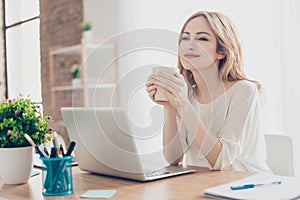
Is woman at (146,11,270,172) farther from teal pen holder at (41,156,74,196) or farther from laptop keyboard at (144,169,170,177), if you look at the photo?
teal pen holder at (41,156,74,196)

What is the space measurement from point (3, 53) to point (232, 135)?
12.7 ft

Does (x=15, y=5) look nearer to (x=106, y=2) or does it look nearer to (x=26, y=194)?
(x=106, y=2)

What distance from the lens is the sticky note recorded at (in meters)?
1.00

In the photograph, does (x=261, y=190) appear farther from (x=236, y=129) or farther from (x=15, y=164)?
(x=15, y=164)

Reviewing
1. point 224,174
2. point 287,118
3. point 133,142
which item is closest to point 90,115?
point 133,142

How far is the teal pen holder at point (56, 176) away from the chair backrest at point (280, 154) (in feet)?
2.61

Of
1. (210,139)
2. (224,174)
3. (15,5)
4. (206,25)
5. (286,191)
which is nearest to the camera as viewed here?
(286,191)

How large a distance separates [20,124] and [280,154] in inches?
34.6

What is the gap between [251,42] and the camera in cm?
222

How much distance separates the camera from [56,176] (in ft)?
3.41

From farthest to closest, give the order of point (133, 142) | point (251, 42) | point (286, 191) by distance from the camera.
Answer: point (251, 42)
point (133, 142)
point (286, 191)

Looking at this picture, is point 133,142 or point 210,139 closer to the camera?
point 133,142

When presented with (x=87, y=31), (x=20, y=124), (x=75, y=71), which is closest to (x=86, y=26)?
(x=87, y=31)

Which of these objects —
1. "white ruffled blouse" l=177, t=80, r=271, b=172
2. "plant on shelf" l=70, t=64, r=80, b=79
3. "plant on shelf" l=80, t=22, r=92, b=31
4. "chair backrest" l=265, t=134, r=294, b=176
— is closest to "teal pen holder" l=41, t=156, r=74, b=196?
"white ruffled blouse" l=177, t=80, r=271, b=172
